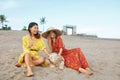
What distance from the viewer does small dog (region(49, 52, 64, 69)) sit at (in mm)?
7461

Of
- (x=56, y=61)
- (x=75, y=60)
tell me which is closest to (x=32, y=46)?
(x=56, y=61)

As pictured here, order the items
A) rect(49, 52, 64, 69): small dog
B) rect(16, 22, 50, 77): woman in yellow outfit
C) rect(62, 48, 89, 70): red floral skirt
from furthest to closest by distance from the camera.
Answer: rect(62, 48, 89, 70): red floral skirt
rect(49, 52, 64, 69): small dog
rect(16, 22, 50, 77): woman in yellow outfit

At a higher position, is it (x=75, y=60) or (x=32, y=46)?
(x=32, y=46)

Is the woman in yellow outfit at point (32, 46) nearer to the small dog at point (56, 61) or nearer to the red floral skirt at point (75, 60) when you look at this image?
Result: the small dog at point (56, 61)

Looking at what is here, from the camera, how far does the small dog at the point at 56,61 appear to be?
746cm

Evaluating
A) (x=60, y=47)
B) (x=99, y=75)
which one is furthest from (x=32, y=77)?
(x=99, y=75)

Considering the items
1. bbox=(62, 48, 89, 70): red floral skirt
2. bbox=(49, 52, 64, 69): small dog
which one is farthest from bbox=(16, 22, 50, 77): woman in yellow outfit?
bbox=(62, 48, 89, 70): red floral skirt

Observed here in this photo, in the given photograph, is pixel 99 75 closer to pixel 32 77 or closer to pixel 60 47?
pixel 60 47

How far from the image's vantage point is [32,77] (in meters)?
6.80

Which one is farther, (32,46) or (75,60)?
(75,60)

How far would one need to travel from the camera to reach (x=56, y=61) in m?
7.50

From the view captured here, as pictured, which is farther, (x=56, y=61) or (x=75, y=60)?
(x=75, y=60)

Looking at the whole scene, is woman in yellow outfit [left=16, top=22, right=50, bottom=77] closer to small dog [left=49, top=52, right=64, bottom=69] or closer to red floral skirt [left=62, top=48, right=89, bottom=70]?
small dog [left=49, top=52, right=64, bottom=69]

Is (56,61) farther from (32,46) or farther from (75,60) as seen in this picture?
(32,46)
